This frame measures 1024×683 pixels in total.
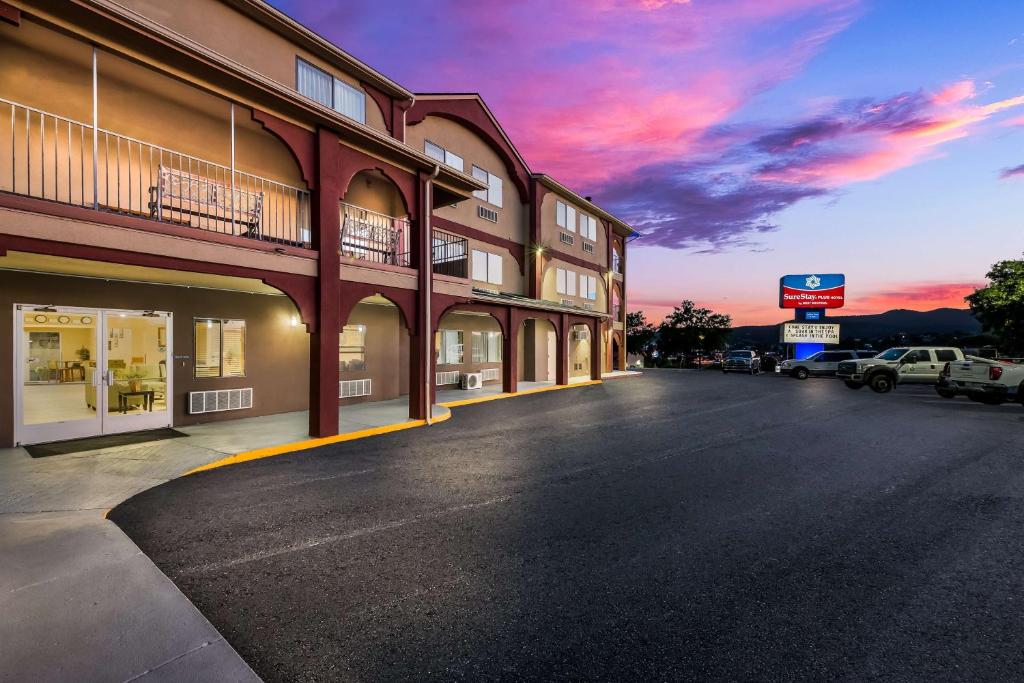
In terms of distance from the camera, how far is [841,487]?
22.6ft

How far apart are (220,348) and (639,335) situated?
208ft

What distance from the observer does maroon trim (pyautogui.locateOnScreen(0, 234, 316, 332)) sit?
666cm

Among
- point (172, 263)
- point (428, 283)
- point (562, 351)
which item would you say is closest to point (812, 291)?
point (562, 351)

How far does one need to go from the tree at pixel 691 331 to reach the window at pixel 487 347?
152 ft

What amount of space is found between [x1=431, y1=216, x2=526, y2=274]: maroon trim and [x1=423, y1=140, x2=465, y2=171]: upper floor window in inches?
92.7

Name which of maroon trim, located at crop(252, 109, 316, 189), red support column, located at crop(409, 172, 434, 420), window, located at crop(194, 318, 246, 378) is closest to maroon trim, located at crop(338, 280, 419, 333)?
red support column, located at crop(409, 172, 434, 420)

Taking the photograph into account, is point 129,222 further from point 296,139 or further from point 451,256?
point 451,256

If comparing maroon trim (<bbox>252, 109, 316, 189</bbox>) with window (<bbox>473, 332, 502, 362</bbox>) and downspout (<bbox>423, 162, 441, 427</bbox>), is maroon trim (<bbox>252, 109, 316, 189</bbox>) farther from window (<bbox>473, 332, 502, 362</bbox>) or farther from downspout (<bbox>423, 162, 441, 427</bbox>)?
window (<bbox>473, 332, 502, 362</bbox>)

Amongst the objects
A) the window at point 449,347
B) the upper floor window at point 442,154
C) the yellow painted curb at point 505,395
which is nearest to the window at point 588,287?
the yellow painted curb at point 505,395

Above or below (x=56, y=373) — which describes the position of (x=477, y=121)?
above

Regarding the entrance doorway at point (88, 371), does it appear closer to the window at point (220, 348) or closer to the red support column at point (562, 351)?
the window at point (220, 348)

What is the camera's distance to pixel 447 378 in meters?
19.9

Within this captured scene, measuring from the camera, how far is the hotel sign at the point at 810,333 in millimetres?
40969

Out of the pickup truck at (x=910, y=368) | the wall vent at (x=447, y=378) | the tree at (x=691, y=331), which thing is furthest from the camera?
the tree at (x=691, y=331)
